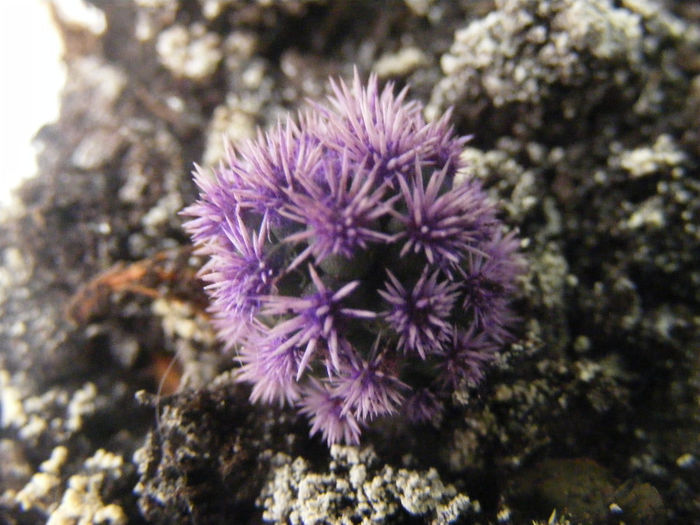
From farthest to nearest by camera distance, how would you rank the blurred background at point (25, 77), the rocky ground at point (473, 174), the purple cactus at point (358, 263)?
1. the blurred background at point (25, 77)
2. the rocky ground at point (473, 174)
3. the purple cactus at point (358, 263)

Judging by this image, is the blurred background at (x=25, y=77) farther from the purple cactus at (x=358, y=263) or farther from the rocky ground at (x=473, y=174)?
the purple cactus at (x=358, y=263)

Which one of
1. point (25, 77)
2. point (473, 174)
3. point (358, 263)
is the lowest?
point (473, 174)

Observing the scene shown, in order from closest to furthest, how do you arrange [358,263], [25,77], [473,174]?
1. [358,263]
2. [473,174]
3. [25,77]

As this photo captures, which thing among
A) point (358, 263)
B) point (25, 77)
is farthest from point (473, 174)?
point (25, 77)

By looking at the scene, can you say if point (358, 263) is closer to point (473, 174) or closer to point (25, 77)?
point (473, 174)

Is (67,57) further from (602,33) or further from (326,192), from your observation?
(602,33)

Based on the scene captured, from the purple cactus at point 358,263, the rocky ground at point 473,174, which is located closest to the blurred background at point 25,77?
the rocky ground at point 473,174

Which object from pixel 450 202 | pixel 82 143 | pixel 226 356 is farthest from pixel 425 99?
pixel 82 143

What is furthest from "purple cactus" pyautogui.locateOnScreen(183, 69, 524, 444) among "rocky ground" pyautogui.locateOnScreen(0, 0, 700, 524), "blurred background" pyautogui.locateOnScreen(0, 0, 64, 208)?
"blurred background" pyautogui.locateOnScreen(0, 0, 64, 208)
